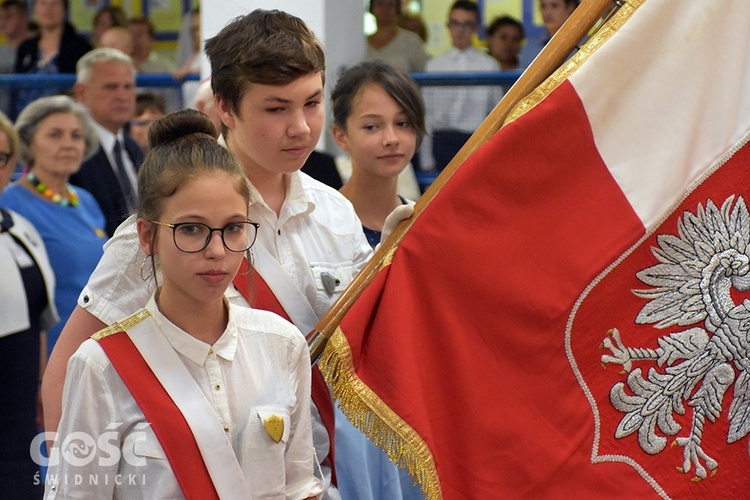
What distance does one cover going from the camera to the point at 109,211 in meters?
5.23

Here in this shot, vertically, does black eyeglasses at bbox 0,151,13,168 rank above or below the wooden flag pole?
above

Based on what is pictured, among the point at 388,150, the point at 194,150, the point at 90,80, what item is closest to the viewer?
the point at 194,150

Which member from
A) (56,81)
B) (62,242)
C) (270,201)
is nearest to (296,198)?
(270,201)

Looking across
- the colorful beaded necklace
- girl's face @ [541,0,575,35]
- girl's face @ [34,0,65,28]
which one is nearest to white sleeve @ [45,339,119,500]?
the colorful beaded necklace

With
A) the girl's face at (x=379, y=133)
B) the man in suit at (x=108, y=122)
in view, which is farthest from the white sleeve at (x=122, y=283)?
the man in suit at (x=108, y=122)

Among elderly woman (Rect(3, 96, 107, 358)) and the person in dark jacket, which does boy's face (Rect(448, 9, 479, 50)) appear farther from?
elderly woman (Rect(3, 96, 107, 358))

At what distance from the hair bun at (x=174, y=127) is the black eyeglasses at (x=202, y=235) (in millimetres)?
220

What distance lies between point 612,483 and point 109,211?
10.7 ft

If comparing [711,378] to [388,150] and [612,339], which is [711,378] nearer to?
[612,339]

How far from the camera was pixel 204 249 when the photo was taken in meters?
2.13

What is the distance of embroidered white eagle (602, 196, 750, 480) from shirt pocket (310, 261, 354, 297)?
23.6 inches

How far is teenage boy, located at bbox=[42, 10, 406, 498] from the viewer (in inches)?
92.5

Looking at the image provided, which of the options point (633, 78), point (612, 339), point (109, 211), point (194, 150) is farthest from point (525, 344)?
point (109, 211)

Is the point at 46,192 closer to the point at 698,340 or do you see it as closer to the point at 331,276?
the point at 331,276
